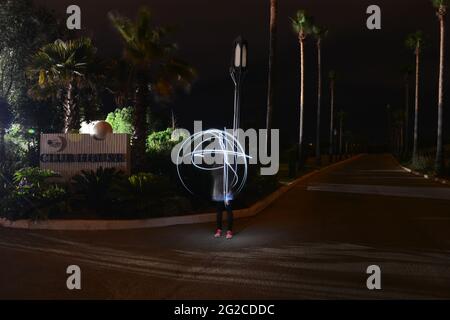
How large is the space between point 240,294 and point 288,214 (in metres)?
9.22

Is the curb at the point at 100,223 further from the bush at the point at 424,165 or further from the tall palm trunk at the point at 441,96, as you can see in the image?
the bush at the point at 424,165

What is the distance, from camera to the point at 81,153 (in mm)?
17984

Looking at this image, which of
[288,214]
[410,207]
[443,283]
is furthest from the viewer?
[410,207]

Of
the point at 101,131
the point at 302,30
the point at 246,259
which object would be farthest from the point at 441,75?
the point at 246,259

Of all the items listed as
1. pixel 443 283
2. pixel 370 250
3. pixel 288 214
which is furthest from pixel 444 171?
pixel 443 283

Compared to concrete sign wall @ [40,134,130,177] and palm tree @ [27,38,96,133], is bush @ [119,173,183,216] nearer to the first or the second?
concrete sign wall @ [40,134,130,177]

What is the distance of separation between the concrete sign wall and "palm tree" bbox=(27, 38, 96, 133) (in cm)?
693

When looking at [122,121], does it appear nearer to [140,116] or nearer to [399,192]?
[140,116]

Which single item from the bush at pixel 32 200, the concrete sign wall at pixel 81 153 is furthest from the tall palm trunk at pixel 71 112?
the bush at pixel 32 200

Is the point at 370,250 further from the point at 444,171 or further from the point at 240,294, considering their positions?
the point at 444,171

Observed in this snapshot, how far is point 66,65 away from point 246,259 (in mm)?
16481

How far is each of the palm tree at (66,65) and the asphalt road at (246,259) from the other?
12047mm

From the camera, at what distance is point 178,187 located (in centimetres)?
1731

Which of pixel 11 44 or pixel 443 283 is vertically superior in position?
pixel 11 44
